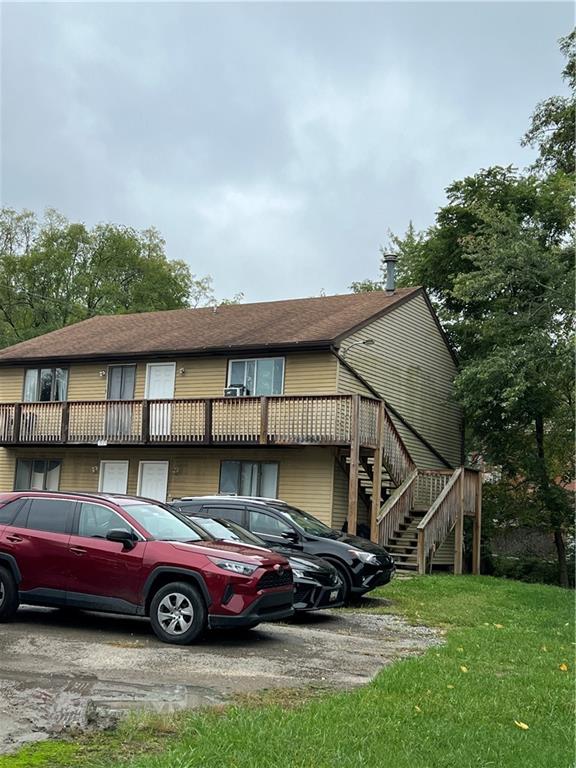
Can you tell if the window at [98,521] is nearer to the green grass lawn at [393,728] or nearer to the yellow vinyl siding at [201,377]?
the green grass lawn at [393,728]

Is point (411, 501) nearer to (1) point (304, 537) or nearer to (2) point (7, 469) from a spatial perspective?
(1) point (304, 537)

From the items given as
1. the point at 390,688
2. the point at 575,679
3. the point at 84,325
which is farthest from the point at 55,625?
the point at 84,325

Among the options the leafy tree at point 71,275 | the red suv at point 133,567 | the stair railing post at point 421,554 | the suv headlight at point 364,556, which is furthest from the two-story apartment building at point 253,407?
the leafy tree at point 71,275

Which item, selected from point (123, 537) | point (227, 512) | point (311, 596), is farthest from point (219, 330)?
point (123, 537)

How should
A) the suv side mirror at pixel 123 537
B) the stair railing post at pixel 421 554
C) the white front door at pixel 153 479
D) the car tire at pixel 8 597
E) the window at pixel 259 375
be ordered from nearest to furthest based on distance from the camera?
the suv side mirror at pixel 123 537
the car tire at pixel 8 597
the stair railing post at pixel 421 554
the window at pixel 259 375
the white front door at pixel 153 479

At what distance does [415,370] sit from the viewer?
26.9 m

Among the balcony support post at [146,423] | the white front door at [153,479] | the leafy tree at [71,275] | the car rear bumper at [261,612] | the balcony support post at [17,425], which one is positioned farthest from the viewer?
the leafy tree at [71,275]

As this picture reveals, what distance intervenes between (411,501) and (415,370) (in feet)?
20.1

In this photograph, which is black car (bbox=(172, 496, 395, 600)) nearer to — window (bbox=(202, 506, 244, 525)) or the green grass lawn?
window (bbox=(202, 506, 244, 525))

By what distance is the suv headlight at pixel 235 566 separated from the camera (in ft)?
30.8

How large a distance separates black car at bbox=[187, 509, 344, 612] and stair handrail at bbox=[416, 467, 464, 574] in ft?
23.6

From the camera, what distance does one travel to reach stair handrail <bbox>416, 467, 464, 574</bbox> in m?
19.2

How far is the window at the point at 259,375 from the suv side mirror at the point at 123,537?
1276 cm

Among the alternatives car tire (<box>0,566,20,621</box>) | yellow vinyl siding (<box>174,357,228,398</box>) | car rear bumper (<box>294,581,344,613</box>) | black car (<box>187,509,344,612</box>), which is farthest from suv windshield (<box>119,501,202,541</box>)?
yellow vinyl siding (<box>174,357,228,398</box>)
